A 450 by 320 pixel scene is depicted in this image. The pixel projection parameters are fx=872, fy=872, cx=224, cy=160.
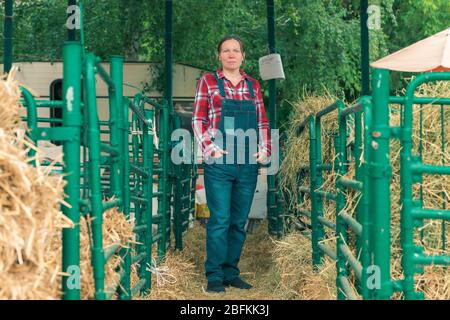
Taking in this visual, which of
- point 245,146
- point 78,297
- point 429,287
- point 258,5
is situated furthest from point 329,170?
point 258,5

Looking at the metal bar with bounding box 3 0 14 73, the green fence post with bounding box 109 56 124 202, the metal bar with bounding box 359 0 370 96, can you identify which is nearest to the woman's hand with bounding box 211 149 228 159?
the green fence post with bounding box 109 56 124 202

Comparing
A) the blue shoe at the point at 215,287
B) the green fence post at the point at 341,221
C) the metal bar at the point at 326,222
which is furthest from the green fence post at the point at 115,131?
the blue shoe at the point at 215,287

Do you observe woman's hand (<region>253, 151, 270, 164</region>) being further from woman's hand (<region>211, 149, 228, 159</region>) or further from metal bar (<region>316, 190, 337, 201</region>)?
metal bar (<region>316, 190, 337, 201</region>)

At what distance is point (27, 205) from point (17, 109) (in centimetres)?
45

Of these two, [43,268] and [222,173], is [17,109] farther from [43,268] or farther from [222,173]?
[222,173]

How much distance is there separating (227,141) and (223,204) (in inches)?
18.4

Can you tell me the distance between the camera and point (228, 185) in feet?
21.0

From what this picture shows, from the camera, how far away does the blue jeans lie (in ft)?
20.9

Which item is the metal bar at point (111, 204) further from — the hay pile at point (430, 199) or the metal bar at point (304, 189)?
the metal bar at point (304, 189)

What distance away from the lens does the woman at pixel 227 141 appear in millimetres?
6348

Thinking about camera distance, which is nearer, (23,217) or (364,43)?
(23,217)

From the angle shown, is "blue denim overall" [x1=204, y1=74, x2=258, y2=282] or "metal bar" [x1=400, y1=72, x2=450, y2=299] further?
"blue denim overall" [x1=204, y1=74, x2=258, y2=282]

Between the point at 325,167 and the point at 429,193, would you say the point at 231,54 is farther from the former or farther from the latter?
the point at 429,193

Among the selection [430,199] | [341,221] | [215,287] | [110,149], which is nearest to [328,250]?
[341,221]
